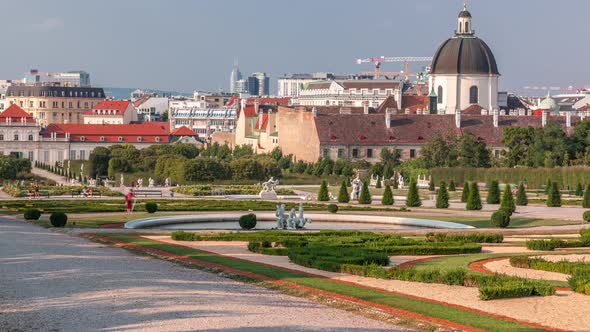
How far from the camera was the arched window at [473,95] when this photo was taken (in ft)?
386

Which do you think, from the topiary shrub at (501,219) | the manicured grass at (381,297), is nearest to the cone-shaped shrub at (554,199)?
the topiary shrub at (501,219)

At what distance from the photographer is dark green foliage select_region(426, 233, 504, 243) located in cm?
3481

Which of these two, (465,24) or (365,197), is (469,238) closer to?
(365,197)

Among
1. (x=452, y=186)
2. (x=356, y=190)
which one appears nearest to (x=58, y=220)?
(x=356, y=190)

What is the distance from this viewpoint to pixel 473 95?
118 m

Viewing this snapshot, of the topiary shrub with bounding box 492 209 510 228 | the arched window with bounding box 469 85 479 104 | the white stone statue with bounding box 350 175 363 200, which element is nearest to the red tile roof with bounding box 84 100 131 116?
the arched window with bounding box 469 85 479 104

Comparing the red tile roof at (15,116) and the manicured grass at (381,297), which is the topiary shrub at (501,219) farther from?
the red tile roof at (15,116)

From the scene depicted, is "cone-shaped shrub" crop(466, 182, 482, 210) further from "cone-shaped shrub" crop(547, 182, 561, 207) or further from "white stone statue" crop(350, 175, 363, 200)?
"white stone statue" crop(350, 175, 363, 200)

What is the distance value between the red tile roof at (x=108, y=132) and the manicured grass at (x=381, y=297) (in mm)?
92158

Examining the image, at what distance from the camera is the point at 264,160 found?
86.8m

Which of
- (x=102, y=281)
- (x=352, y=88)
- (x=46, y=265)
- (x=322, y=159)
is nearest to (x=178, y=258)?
(x=46, y=265)

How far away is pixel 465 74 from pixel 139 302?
324 ft

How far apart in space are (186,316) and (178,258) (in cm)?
952

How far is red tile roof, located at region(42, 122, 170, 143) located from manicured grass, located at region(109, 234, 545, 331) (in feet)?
302
